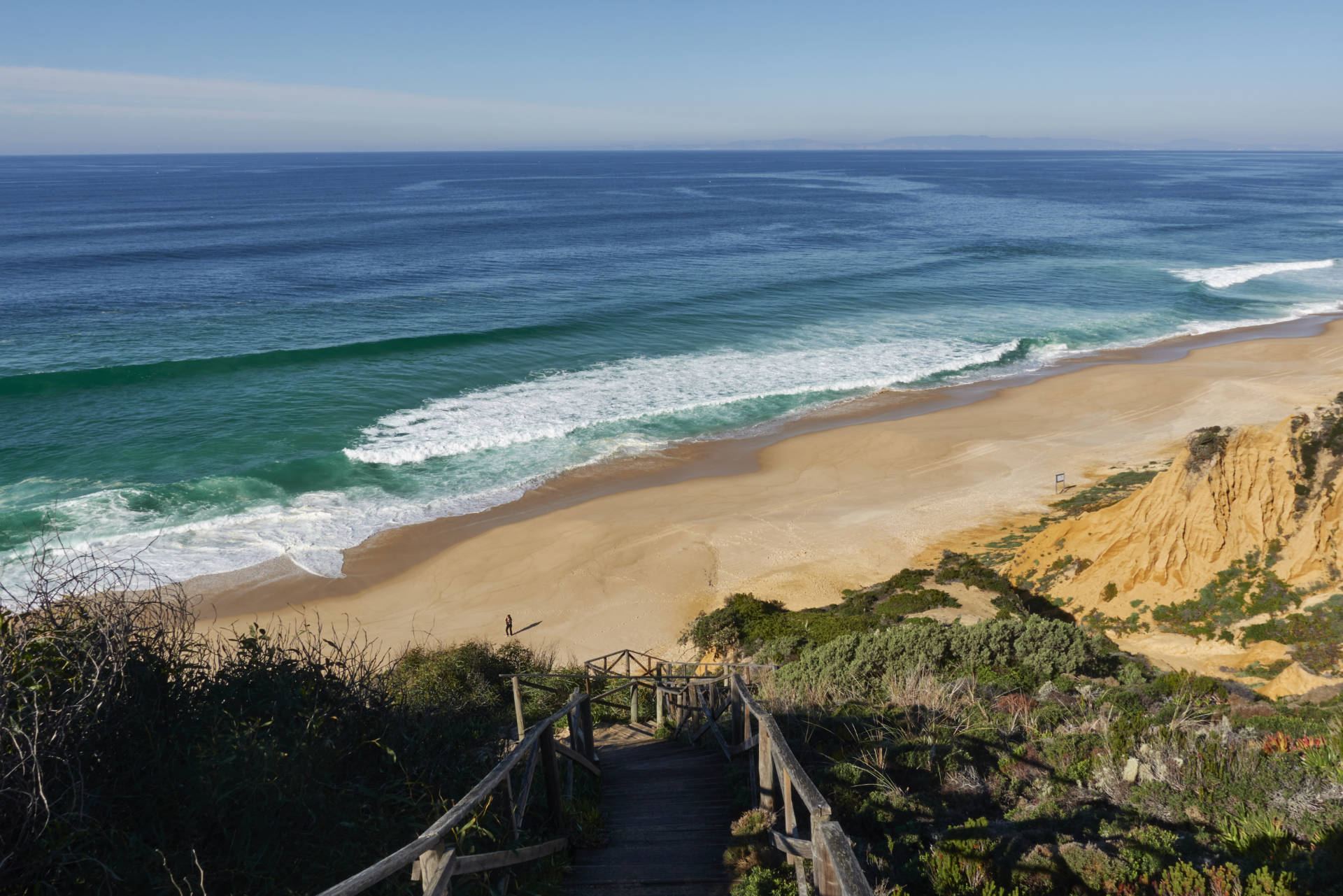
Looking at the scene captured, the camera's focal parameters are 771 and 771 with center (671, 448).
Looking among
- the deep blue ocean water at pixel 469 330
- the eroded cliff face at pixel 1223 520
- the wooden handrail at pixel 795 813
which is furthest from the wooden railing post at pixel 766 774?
the deep blue ocean water at pixel 469 330

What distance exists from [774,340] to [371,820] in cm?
3468

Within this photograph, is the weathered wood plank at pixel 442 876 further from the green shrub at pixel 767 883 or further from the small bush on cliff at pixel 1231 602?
the small bush on cliff at pixel 1231 602

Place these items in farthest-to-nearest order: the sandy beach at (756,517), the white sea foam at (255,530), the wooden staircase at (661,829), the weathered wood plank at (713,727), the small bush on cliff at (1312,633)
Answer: the white sea foam at (255,530), the sandy beach at (756,517), the small bush on cliff at (1312,633), the weathered wood plank at (713,727), the wooden staircase at (661,829)

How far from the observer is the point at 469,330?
3700cm

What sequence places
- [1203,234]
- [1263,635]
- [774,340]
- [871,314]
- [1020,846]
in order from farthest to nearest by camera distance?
[1203,234] → [871,314] → [774,340] → [1263,635] → [1020,846]

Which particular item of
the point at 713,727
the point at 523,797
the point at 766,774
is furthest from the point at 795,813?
the point at 713,727

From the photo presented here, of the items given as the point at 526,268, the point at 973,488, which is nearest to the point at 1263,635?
the point at 973,488

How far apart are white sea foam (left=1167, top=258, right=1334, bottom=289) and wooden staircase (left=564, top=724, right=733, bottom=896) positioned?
5558 centimetres

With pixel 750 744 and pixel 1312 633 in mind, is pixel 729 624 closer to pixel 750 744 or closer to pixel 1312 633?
pixel 1312 633

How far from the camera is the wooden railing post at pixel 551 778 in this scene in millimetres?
5188

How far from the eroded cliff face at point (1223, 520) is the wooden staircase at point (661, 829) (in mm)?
9929

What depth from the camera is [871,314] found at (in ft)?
138

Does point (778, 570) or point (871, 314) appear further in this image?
point (871, 314)

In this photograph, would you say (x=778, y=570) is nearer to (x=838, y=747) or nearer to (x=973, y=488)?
(x=973, y=488)
